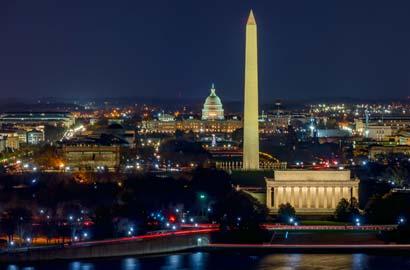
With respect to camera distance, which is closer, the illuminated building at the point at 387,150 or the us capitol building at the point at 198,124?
the illuminated building at the point at 387,150

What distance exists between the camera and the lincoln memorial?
4475cm

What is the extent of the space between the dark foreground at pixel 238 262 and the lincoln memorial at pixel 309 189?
1228 centimetres

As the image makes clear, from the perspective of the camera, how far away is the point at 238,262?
101ft

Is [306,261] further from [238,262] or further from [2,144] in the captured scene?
[2,144]

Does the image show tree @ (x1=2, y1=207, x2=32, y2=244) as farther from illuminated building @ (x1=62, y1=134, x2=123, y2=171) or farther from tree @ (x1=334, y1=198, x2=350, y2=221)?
illuminated building @ (x1=62, y1=134, x2=123, y2=171)

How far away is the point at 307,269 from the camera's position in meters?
29.2

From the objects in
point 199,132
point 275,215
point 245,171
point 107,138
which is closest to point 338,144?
point 107,138

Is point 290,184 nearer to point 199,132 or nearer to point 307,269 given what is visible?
point 307,269

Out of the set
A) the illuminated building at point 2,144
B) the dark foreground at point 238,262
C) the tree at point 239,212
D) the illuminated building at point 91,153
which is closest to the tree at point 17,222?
the dark foreground at point 238,262

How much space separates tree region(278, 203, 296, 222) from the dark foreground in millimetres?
7159

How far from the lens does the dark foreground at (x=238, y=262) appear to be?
29.8 m

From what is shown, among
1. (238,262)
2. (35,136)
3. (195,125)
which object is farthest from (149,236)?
(195,125)

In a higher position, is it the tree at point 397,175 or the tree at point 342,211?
the tree at point 397,175

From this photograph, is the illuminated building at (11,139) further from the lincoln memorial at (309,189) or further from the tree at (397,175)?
the lincoln memorial at (309,189)
